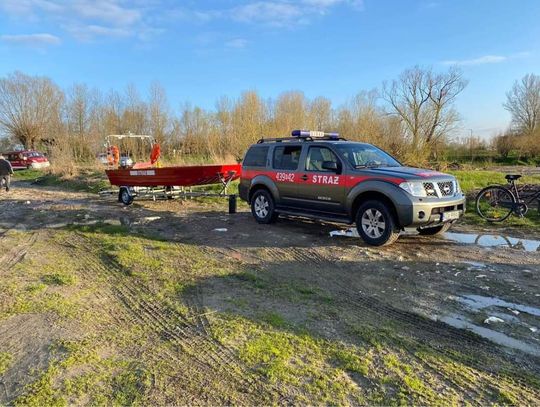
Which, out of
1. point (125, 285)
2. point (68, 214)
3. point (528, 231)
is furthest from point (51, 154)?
point (528, 231)

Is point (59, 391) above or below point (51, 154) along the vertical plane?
below

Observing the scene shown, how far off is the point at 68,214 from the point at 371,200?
8725 mm

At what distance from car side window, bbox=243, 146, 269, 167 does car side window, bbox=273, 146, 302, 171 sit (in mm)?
367

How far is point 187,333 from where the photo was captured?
4.29m

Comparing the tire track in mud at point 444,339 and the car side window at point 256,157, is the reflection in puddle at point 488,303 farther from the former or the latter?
the car side window at point 256,157

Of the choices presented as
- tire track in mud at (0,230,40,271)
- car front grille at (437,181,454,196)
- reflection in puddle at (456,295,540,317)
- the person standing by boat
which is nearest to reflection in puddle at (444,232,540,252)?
car front grille at (437,181,454,196)

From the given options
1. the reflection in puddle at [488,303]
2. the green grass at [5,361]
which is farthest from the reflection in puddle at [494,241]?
the green grass at [5,361]

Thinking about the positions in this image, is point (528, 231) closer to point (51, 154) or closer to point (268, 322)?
point (268, 322)

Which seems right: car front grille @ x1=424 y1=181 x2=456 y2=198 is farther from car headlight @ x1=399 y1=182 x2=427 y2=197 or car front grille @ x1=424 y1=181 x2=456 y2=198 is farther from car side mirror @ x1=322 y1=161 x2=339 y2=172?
car side mirror @ x1=322 y1=161 x2=339 y2=172

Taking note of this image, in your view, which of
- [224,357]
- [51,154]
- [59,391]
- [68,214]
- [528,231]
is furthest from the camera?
[51,154]

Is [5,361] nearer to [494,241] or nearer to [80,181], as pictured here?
[494,241]

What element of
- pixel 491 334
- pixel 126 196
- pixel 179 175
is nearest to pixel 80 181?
pixel 126 196

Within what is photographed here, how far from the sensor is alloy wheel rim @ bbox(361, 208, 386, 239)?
26.1ft

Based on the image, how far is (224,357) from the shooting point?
3.78 metres
